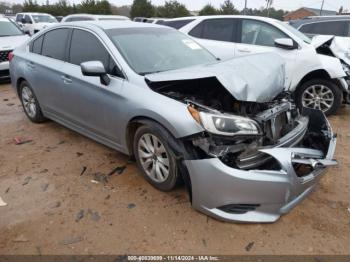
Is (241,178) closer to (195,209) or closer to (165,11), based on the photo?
(195,209)

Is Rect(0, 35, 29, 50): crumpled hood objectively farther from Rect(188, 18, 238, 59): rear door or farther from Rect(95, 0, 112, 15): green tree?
Rect(95, 0, 112, 15): green tree

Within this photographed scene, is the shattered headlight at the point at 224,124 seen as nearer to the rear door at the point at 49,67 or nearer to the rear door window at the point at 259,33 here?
the rear door at the point at 49,67

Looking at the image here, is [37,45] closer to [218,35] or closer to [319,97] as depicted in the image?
[218,35]

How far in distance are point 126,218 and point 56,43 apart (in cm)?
280

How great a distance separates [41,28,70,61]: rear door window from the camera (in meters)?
4.45

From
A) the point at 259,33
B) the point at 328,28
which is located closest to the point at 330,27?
the point at 328,28

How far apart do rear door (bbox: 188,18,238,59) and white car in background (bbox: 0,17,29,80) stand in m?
4.76

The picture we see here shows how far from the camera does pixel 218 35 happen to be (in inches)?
265

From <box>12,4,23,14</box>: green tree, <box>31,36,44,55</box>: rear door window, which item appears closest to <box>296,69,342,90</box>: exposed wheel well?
<box>31,36,44,55</box>: rear door window

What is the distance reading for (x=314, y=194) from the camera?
11.0 feet

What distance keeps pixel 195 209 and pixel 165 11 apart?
33.4 m

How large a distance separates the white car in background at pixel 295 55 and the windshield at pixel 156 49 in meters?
2.01

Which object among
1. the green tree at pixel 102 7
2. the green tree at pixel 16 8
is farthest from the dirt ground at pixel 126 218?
the green tree at pixel 16 8

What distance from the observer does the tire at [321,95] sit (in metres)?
5.63
